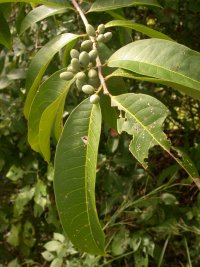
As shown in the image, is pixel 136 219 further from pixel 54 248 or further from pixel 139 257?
pixel 54 248

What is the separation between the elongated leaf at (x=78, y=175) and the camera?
0.82m

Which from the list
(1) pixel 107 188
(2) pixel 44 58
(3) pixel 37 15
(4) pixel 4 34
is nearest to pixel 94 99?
(2) pixel 44 58

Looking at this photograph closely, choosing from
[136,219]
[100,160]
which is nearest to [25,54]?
[100,160]

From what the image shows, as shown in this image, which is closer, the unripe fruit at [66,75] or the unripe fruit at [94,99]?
the unripe fruit at [94,99]

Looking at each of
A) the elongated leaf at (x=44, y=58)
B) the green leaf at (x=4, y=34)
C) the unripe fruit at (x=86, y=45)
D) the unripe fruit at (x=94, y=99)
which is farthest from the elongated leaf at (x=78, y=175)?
the green leaf at (x=4, y=34)

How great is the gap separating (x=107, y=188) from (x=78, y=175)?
111 cm

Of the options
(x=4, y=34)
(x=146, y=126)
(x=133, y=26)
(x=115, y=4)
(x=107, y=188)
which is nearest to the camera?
(x=146, y=126)

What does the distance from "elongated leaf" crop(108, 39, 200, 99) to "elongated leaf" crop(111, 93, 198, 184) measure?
0.05 m

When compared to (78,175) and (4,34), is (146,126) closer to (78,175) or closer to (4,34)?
(78,175)

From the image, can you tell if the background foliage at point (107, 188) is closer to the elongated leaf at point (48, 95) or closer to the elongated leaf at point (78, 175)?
the elongated leaf at point (48, 95)

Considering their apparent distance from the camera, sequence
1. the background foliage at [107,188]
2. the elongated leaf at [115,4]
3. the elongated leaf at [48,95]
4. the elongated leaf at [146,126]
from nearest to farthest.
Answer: the elongated leaf at [146,126]
the elongated leaf at [48,95]
the elongated leaf at [115,4]
the background foliage at [107,188]

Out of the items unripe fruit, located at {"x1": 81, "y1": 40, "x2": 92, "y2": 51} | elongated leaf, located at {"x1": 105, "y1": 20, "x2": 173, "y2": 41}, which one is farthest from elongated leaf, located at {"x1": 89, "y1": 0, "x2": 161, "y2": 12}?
unripe fruit, located at {"x1": 81, "y1": 40, "x2": 92, "y2": 51}

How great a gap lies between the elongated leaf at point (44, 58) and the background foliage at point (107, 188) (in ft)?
1.61

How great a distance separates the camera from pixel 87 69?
87 cm
